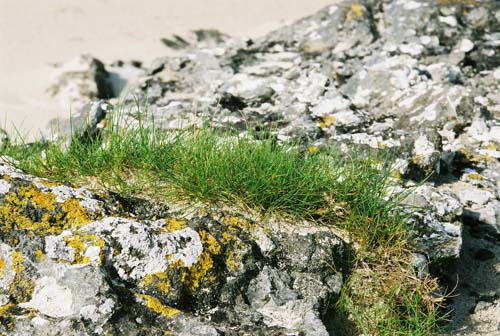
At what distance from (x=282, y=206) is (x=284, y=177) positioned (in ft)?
0.51

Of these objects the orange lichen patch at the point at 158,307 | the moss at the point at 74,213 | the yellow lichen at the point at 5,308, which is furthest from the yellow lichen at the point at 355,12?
the yellow lichen at the point at 5,308

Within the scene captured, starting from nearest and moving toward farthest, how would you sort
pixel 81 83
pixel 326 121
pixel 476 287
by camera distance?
1. pixel 476 287
2. pixel 326 121
3. pixel 81 83

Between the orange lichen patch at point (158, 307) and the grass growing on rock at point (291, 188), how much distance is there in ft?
2.46

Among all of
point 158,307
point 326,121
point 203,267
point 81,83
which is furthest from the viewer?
point 81,83

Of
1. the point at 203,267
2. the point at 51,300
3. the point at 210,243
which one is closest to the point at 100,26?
the point at 210,243

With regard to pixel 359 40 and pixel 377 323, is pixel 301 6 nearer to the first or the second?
pixel 359 40

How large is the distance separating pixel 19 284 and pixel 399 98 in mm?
3706

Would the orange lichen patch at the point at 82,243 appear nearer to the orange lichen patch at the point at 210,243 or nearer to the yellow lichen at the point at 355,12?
the orange lichen patch at the point at 210,243

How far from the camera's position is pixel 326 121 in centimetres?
518

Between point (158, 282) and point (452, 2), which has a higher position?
point (452, 2)

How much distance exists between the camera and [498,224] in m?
4.38

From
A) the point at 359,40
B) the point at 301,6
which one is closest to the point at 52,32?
the point at 301,6

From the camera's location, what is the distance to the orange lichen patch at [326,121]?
5119 mm

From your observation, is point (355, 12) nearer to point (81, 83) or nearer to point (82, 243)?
point (81, 83)
